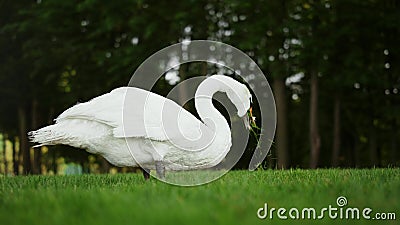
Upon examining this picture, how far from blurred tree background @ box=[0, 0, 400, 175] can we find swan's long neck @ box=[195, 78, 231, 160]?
5539mm

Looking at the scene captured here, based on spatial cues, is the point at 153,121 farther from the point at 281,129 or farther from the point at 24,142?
the point at 24,142

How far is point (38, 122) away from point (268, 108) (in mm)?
13507

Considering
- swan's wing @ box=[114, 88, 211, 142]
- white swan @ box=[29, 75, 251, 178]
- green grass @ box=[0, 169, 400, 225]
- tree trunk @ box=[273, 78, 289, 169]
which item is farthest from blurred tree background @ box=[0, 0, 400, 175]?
green grass @ box=[0, 169, 400, 225]

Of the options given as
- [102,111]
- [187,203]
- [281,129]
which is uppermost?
[102,111]

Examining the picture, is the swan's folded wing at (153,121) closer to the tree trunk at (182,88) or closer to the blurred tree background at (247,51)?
the tree trunk at (182,88)

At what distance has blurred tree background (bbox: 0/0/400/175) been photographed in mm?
14734

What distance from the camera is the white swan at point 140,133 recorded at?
6758 millimetres

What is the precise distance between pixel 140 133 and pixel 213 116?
1.03 metres

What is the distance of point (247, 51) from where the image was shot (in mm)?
16156

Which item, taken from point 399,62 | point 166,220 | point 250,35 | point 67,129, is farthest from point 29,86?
point 166,220

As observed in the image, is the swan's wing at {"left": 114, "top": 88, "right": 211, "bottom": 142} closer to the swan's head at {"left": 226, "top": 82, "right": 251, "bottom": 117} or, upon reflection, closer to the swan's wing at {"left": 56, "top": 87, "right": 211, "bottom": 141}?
the swan's wing at {"left": 56, "top": 87, "right": 211, "bottom": 141}

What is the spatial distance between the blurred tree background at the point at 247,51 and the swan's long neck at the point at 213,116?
5.54 m

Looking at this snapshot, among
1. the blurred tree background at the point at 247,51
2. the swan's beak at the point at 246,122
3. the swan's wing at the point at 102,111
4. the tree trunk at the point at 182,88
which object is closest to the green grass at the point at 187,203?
the swan's wing at the point at 102,111

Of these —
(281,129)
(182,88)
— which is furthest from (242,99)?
(281,129)
